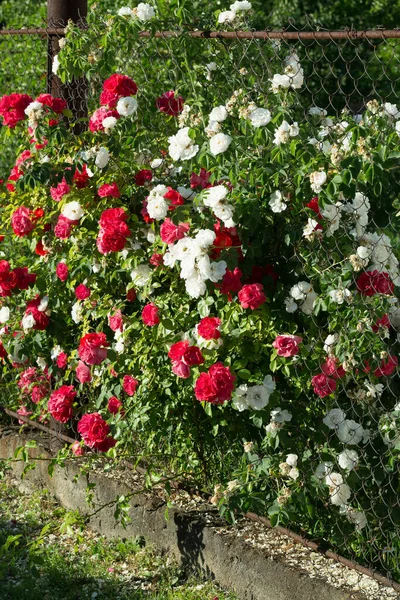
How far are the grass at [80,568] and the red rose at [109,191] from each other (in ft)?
3.94

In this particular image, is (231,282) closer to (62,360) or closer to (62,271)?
(62,271)

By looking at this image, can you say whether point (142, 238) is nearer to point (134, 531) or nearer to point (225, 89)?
point (225, 89)

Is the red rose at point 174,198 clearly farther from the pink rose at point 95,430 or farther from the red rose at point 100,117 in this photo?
the pink rose at point 95,430

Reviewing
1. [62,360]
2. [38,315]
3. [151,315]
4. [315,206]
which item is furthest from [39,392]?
[315,206]

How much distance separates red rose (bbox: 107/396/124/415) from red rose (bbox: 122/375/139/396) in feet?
0.57

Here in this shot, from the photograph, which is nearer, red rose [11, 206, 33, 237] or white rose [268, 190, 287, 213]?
white rose [268, 190, 287, 213]

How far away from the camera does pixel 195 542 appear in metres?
3.60

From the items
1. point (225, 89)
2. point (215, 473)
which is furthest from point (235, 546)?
point (225, 89)

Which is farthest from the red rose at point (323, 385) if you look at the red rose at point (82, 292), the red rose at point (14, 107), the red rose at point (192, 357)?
the red rose at point (14, 107)

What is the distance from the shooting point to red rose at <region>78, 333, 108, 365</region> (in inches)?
143

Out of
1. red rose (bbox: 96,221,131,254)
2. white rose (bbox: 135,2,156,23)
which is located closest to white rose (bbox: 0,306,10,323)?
red rose (bbox: 96,221,131,254)

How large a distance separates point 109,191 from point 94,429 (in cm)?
86

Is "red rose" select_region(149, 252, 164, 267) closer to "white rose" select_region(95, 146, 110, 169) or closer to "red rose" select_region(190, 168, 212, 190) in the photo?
"red rose" select_region(190, 168, 212, 190)

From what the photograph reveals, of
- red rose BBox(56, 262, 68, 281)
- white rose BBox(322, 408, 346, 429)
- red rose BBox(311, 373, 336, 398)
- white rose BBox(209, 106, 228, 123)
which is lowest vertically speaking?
white rose BBox(322, 408, 346, 429)
